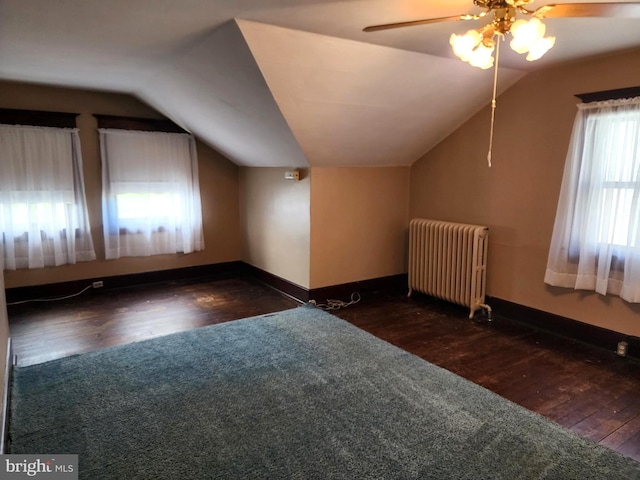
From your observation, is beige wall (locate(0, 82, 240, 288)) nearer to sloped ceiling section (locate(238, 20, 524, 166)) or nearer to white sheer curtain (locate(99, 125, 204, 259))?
white sheer curtain (locate(99, 125, 204, 259))

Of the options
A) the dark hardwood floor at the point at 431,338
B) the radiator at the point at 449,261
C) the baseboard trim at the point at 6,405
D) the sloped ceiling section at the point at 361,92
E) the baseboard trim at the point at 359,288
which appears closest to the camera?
the baseboard trim at the point at 6,405

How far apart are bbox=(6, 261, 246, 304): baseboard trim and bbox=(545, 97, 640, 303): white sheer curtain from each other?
13.0 feet

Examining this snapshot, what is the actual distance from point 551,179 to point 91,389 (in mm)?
3856

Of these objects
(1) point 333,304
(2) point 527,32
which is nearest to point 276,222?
(1) point 333,304

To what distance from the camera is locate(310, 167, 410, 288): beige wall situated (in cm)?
441

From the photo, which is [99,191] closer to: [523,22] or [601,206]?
[523,22]

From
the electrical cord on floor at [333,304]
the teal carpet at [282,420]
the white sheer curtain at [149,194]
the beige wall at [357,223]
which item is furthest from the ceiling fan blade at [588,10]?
the white sheer curtain at [149,194]

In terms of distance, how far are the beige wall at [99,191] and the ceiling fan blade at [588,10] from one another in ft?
14.5

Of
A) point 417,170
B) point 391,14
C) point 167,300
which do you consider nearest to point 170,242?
point 167,300

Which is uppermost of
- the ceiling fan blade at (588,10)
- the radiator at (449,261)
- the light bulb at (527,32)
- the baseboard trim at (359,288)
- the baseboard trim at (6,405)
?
the ceiling fan blade at (588,10)

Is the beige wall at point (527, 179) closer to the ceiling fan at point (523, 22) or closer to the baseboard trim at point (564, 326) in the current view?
the baseboard trim at point (564, 326)

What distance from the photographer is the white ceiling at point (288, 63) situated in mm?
2449

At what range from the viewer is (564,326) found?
11.8 feet

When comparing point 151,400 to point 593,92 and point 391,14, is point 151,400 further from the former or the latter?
point 593,92
